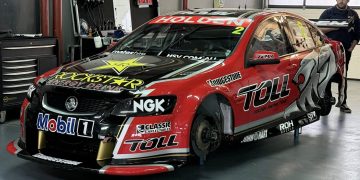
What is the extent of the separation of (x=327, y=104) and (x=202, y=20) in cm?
191

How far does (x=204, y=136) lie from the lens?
3.92 meters

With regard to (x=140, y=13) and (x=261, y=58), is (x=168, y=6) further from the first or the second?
(x=261, y=58)

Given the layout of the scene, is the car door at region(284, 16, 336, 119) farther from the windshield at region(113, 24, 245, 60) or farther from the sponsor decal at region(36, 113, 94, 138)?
the sponsor decal at region(36, 113, 94, 138)

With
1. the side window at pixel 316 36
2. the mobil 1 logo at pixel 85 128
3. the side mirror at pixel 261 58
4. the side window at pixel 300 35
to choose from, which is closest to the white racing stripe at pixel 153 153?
the mobil 1 logo at pixel 85 128

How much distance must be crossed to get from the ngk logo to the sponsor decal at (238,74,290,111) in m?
0.84

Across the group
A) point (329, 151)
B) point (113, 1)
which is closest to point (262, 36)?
point (329, 151)

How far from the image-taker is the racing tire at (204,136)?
382cm

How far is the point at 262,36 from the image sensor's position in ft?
15.4

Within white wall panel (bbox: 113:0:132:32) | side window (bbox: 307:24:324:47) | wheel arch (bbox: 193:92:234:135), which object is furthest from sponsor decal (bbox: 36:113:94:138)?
white wall panel (bbox: 113:0:132:32)

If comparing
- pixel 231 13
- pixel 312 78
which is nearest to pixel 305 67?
pixel 312 78

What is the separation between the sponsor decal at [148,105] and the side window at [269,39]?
110cm

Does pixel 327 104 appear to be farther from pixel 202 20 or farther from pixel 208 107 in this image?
pixel 208 107

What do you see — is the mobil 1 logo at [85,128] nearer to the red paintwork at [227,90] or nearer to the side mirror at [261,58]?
the red paintwork at [227,90]

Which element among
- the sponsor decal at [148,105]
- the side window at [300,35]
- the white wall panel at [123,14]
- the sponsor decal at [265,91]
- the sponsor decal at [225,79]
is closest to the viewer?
the sponsor decal at [148,105]
